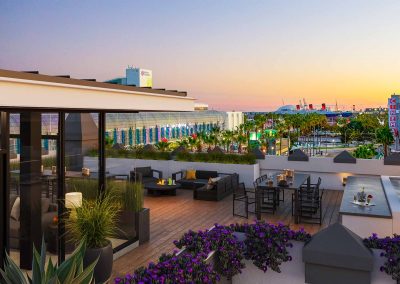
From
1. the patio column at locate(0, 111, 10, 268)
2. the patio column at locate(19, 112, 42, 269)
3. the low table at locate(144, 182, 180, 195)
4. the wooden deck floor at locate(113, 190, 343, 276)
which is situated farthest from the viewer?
the low table at locate(144, 182, 180, 195)

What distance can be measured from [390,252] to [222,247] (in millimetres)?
1749

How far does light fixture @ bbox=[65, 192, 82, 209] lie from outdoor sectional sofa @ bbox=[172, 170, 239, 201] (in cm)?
737

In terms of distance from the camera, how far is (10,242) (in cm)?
571

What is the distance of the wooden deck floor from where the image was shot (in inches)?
316

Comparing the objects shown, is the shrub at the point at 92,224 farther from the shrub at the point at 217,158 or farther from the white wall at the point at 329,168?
the white wall at the point at 329,168

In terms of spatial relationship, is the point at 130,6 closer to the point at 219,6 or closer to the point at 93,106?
the point at 219,6

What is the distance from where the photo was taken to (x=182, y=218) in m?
11.2

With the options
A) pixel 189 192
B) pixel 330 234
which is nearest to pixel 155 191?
pixel 189 192

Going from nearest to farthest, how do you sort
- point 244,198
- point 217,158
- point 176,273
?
point 176,273 < point 244,198 < point 217,158

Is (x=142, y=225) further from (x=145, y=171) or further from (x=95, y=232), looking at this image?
(x=145, y=171)

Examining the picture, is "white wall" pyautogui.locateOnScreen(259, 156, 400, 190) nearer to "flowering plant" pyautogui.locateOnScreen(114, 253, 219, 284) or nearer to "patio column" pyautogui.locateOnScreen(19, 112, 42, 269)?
"patio column" pyautogui.locateOnScreen(19, 112, 42, 269)

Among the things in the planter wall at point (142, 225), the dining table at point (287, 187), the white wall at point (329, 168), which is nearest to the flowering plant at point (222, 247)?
the planter wall at point (142, 225)

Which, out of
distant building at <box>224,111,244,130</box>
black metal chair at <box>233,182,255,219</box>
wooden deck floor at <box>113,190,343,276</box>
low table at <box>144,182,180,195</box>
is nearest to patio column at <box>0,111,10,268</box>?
wooden deck floor at <box>113,190,343,276</box>

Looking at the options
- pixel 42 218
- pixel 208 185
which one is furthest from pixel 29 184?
pixel 208 185
